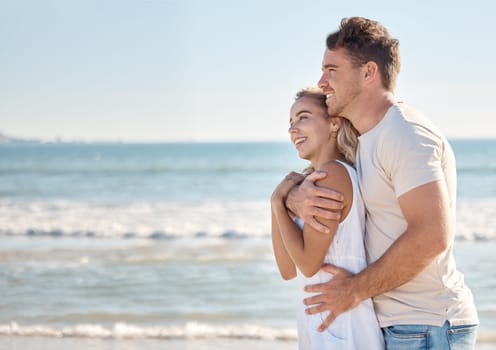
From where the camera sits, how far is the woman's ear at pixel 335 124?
9.98ft

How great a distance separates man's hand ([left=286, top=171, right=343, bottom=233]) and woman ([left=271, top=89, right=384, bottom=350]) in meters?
0.03

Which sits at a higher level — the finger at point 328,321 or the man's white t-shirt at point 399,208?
the man's white t-shirt at point 399,208

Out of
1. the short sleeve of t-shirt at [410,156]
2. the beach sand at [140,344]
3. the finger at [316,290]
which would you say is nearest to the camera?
the short sleeve of t-shirt at [410,156]

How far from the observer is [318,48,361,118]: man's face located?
2.91 m

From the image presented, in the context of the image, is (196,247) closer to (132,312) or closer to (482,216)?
(132,312)

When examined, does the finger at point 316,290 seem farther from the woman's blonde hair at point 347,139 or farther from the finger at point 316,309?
the woman's blonde hair at point 347,139

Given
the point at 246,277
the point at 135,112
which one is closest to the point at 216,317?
the point at 246,277

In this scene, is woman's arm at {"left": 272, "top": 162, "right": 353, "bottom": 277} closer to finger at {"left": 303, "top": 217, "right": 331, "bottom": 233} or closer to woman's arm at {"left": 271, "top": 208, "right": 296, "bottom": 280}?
finger at {"left": 303, "top": 217, "right": 331, "bottom": 233}

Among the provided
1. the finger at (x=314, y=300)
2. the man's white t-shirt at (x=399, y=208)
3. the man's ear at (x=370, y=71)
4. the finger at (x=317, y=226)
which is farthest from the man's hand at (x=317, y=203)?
the man's ear at (x=370, y=71)

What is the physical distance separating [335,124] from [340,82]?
204mm

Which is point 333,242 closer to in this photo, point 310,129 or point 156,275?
point 310,129

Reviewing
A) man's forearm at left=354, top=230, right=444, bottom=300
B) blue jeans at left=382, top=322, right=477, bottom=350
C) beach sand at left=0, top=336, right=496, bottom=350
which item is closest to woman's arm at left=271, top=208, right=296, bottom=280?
man's forearm at left=354, top=230, right=444, bottom=300

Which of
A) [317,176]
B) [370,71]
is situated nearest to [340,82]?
[370,71]

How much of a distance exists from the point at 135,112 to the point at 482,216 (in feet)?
144
